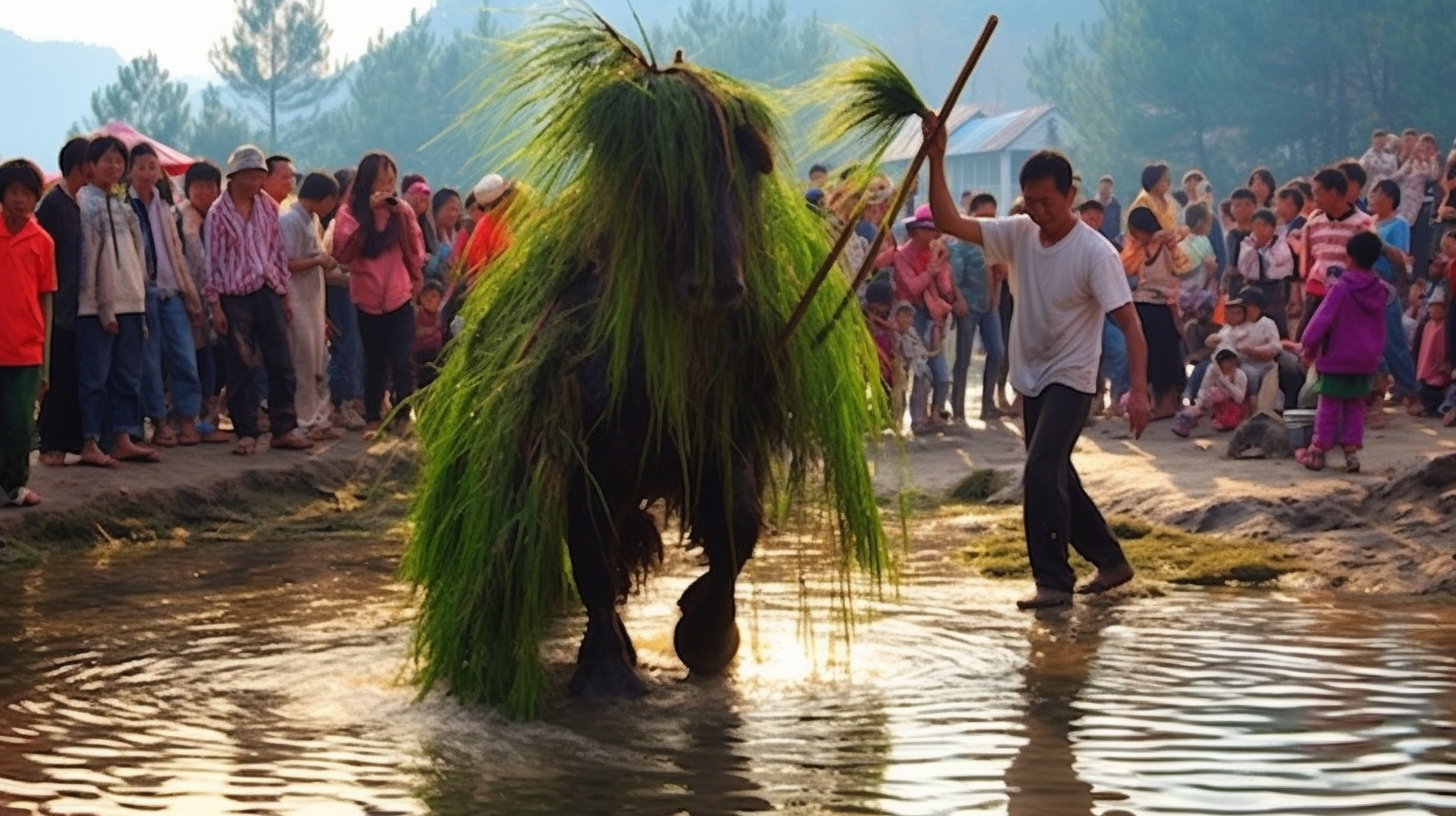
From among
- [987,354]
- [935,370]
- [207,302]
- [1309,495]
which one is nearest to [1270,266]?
[987,354]

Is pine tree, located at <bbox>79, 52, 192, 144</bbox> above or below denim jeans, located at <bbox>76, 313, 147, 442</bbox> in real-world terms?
above

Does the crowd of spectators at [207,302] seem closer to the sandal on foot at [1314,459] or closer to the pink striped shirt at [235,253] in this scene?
the pink striped shirt at [235,253]

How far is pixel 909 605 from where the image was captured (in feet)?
28.4

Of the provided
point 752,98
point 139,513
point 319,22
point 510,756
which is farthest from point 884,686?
point 319,22

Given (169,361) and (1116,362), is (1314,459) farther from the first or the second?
(169,361)

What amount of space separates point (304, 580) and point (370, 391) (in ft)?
16.3

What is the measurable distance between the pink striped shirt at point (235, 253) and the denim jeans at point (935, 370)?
5.70 meters

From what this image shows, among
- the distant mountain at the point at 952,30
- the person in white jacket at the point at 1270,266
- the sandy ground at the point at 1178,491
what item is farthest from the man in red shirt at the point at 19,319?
the distant mountain at the point at 952,30

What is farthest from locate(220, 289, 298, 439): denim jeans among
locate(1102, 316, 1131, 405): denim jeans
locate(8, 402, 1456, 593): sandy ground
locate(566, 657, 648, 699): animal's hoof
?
locate(566, 657, 648, 699): animal's hoof

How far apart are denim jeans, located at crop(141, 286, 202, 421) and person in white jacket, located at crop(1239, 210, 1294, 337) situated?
26.4 ft

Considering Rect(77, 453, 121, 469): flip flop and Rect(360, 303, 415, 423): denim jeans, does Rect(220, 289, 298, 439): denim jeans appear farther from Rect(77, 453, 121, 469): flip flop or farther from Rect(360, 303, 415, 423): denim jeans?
Rect(77, 453, 121, 469): flip flop

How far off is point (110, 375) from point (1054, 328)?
602cm

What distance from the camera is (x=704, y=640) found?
7164 millimetres

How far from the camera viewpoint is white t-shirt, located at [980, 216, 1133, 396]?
27.9ft
